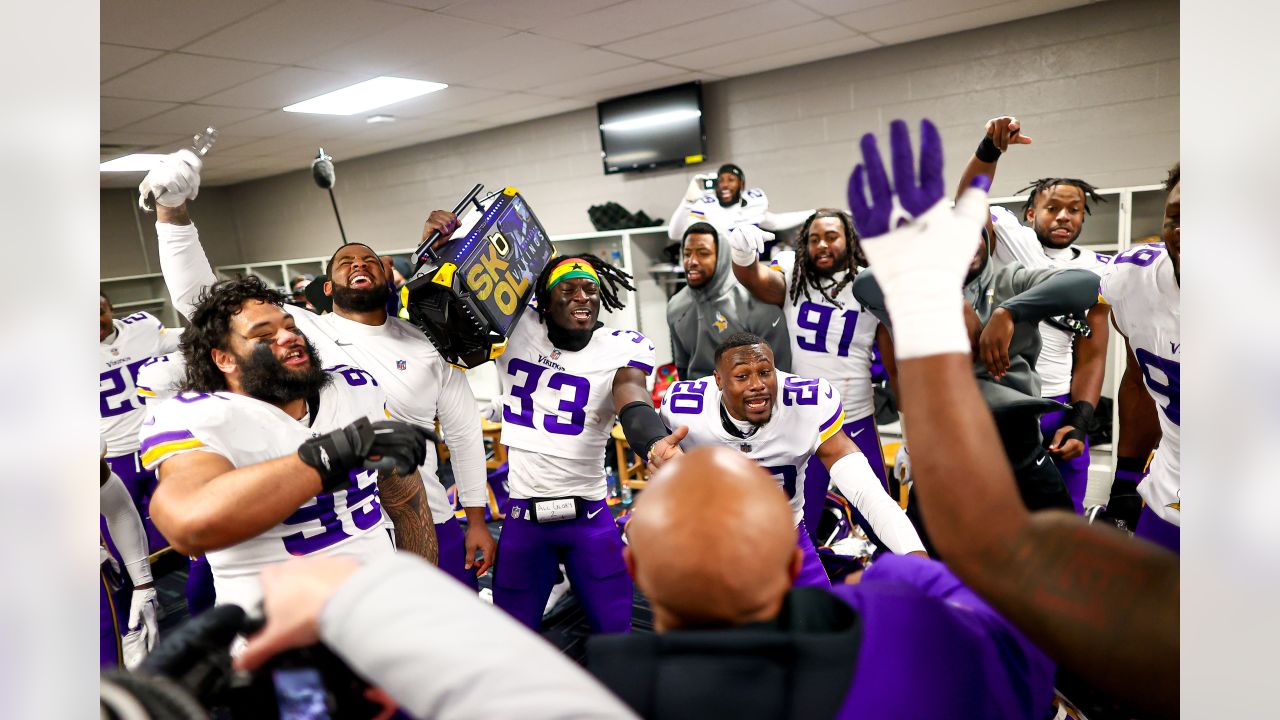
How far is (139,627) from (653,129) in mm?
4842

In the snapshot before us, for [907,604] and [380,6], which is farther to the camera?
[380,6]

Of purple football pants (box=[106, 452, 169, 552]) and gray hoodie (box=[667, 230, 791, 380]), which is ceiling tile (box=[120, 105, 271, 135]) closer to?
purple football pants (box=[106, 452, 169, 552])

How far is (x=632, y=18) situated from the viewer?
3.69 meters

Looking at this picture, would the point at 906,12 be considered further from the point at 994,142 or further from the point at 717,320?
the point at 994,142

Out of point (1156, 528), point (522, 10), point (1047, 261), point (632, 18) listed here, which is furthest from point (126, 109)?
point (1156, 528)

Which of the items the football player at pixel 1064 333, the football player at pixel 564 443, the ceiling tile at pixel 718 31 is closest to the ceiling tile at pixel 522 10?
the ceiling tile at pixel 718 31

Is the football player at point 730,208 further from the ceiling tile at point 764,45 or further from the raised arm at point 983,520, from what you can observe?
the raised arm at point 983,520

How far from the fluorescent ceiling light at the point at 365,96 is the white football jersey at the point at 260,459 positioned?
12.3ft
